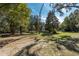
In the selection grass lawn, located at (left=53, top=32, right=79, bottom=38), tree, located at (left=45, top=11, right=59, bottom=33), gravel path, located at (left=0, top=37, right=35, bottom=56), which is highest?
tree, located at (left=45, top=11, right=59, bottom=33)

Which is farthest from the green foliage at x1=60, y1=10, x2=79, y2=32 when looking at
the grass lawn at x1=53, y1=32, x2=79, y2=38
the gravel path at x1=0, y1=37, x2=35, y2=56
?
the gravel path at x1=0, y1=37, x2=35, y2=56

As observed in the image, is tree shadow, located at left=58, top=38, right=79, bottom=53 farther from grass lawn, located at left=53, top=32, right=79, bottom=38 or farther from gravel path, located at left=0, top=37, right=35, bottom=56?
gravel path, located at left=0, top=37, right=35, bottom=56

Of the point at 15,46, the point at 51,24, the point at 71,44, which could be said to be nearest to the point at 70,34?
the point at 71,44

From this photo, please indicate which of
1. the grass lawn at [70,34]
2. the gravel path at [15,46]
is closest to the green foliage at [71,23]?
the grass lawn at [70,34]

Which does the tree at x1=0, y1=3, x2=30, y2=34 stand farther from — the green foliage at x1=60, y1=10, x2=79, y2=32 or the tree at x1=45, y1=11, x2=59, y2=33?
the green foliage at x1=60, y1=10, x2=79, y2=32

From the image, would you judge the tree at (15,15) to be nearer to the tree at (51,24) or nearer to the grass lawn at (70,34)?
the tree at (51,24)

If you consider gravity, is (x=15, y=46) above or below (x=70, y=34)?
below

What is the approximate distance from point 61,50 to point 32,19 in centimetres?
39

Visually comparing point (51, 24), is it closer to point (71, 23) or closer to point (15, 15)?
point (71, 23)

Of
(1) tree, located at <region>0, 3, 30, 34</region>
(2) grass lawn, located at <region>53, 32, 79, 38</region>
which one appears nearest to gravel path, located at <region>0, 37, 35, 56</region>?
(1) tree, located at <region>0, 3, 30, 34</region>

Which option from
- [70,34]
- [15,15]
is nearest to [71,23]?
[70,34]

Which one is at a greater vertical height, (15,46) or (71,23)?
(71,23)

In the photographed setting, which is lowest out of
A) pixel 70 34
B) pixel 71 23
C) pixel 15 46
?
pixel 15 46

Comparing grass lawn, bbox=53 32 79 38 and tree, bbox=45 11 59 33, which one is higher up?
tree, bbox=45 11 59 33
